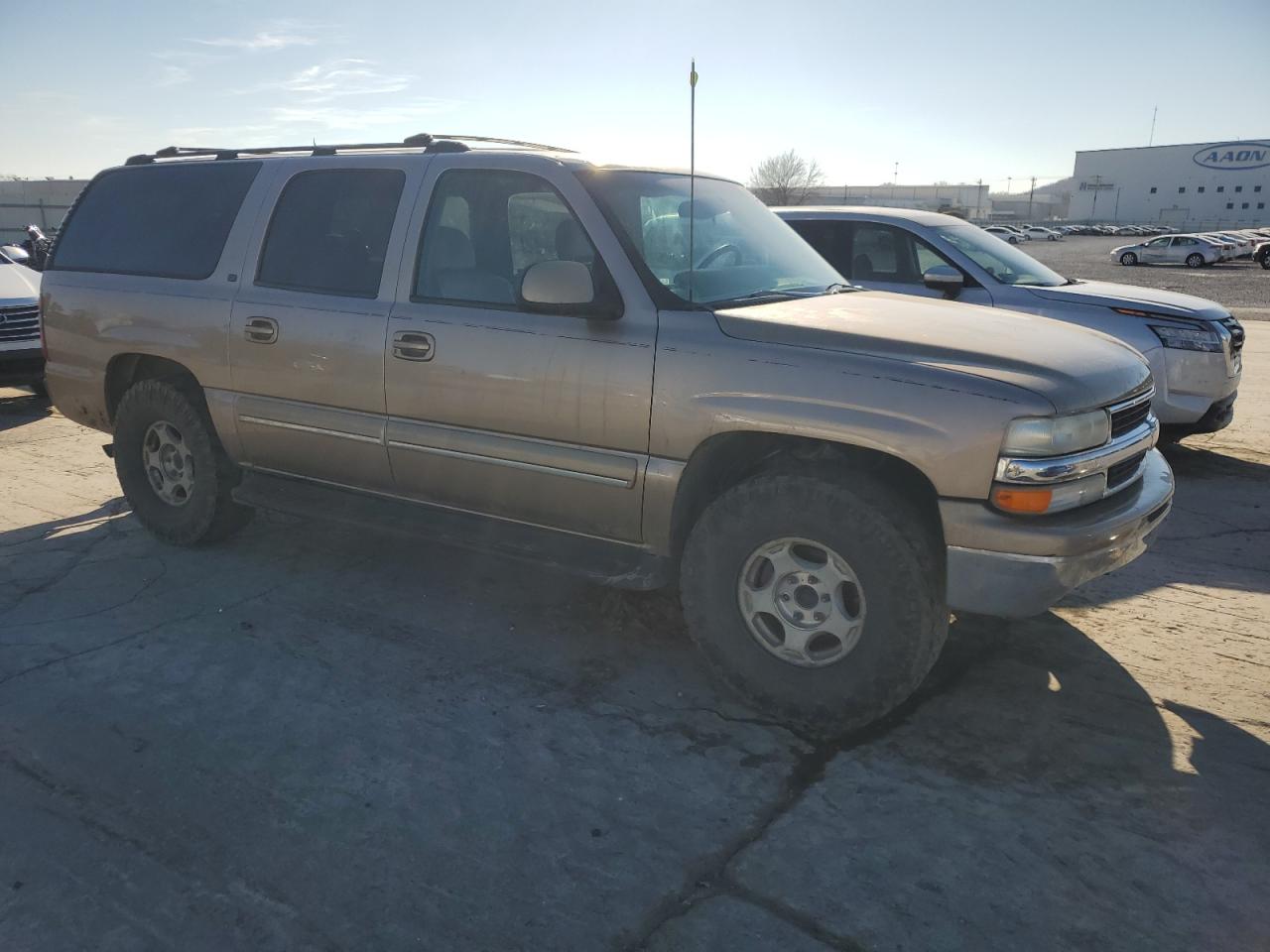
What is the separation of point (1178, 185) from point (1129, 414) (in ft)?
363

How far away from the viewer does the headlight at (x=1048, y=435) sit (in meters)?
3.04

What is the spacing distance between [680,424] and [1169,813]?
2.00 meters

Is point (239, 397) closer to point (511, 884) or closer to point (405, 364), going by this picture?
point (405, 364)

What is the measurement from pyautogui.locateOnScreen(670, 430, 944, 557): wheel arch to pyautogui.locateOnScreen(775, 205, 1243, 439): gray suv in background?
396cm

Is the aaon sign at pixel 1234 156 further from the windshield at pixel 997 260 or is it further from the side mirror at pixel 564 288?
the side mirror at pixel 564 288

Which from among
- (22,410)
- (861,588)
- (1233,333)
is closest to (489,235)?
(861,588)

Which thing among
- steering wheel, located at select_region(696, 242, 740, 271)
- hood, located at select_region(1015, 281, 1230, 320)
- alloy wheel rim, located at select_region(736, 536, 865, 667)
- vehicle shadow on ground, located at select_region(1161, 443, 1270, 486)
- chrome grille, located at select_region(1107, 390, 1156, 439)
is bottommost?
Result: vehicle shadow on ground, located at select_region(1161, 443, 1270, 486)

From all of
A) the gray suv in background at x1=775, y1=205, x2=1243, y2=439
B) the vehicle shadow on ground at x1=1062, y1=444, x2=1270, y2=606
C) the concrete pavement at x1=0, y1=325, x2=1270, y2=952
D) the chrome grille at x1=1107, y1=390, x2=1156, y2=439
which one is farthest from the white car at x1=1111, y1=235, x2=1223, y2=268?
the chrome grille at x1=1107, y1=390, x2=1156, y2=439

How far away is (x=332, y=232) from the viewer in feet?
14.9

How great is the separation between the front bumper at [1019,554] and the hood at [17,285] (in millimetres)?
9079

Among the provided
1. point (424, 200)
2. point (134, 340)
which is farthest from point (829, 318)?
point (134, 340)

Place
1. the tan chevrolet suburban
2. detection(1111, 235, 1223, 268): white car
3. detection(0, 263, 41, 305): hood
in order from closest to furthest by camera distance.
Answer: the tan chevrolet suburban
detection(0, 263, 41, 305): hood
detection(1111, 235, 1223, 268): white car

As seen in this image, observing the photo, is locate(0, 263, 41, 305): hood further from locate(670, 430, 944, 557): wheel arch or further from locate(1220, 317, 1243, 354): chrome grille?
locate(1220, 317, 1243, 354): chrome grille

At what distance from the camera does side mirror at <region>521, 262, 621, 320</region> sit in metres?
3.63
